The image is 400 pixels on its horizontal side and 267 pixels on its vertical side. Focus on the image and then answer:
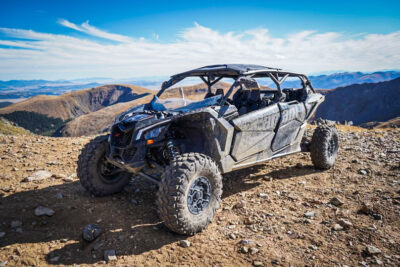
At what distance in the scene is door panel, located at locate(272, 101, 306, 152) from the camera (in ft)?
17.3

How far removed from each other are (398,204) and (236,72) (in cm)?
356

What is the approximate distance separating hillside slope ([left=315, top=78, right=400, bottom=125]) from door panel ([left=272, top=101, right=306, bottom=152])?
404 feet

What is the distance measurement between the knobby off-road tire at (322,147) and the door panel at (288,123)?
1.89 ft

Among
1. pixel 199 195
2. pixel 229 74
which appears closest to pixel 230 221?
pixel 199 195

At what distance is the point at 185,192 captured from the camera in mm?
3381

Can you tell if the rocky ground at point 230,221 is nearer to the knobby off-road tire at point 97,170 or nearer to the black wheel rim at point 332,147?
the knobby off-road tire at point 97,170

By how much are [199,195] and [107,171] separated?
6.60 feet

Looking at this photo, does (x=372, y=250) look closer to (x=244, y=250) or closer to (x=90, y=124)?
(x=244, y=250)

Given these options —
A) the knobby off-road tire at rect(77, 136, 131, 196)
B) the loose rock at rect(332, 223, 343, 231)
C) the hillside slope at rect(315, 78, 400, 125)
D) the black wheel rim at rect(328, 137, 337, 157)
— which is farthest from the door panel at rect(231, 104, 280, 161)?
the hillside slope at rect(315, 78, 400, 125)

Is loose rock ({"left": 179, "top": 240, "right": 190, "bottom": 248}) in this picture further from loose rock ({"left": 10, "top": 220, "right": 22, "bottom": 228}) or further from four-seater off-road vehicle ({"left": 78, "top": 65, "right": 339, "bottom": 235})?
loose rock ({"left": 10, "top": 220, "right": 22, "bottom": 228})

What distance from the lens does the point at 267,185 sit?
5.32 m

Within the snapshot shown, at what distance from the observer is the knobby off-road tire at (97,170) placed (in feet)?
14.4

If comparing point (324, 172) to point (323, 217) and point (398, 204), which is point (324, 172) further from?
point (323, 217)

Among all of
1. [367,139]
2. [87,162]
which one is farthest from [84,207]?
[367,139]
